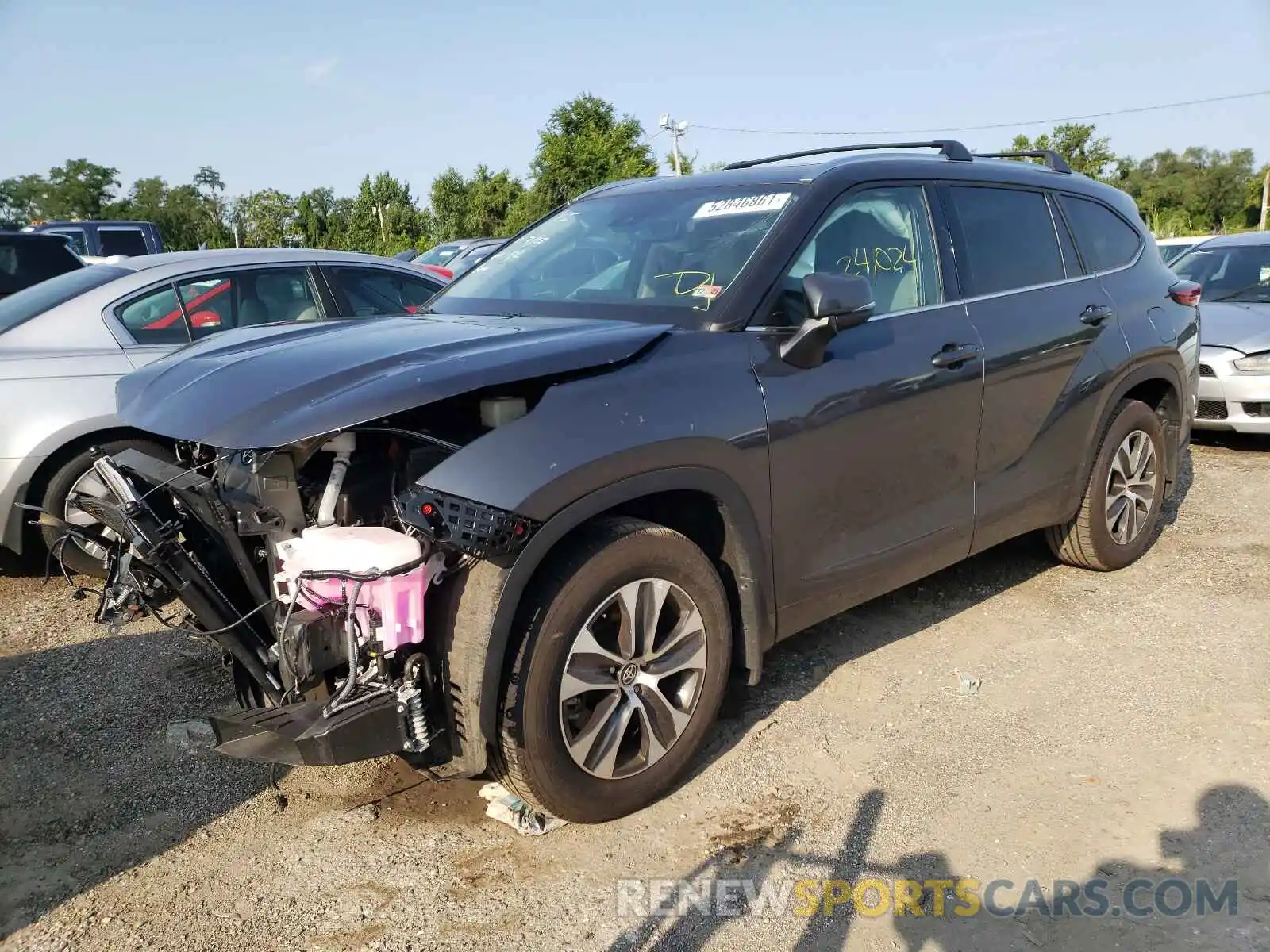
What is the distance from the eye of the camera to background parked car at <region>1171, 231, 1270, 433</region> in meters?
7.55

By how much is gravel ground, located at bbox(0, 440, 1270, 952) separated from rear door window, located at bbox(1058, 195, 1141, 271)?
1711 millimetres

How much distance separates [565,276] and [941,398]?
148 centimetres

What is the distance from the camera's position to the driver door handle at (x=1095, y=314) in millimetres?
4398

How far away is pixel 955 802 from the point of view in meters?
3.12

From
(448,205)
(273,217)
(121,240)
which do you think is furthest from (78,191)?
(121,240)

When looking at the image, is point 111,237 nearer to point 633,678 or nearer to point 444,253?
point 444,253

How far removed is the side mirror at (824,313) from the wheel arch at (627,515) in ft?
1.68

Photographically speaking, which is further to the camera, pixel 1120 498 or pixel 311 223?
pixel 311 223

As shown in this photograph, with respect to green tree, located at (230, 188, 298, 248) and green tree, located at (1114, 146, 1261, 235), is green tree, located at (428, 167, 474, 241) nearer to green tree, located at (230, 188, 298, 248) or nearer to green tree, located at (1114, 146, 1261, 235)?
green tree, located at (230, 188, 298, 248)

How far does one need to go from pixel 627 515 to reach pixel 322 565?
35.2 inches

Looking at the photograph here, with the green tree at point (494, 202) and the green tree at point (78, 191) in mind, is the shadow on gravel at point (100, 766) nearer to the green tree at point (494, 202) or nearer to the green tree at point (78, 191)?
the green tree at point (494, 202)

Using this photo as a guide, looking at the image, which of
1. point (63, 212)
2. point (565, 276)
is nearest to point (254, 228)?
point (63, 212)

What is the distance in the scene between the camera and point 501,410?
8.58 feet

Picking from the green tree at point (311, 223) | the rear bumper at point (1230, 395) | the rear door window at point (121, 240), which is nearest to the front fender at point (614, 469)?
the rear bumper at point (1230, 395)
